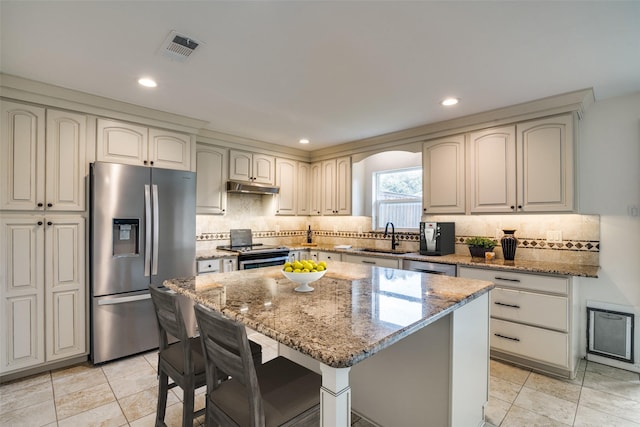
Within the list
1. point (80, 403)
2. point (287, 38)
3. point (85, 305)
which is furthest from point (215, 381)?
point (85, 305)

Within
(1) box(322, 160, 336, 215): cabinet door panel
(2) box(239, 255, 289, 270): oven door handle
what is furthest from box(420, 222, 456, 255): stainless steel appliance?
(2) box(239, 255, 289, 270): oven door handle

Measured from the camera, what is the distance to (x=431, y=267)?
10.8ft

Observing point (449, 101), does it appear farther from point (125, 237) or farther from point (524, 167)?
point (125, 237)

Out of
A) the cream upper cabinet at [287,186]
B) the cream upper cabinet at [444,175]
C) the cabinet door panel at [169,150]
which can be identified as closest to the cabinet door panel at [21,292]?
the cabinet door panel at [169,150]

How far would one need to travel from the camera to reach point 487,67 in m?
2.25

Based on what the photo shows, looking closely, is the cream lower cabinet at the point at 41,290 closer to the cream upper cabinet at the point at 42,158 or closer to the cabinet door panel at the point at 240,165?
the cream upper cabinet at the point at 42,158

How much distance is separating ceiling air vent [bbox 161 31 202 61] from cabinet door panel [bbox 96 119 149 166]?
1.31 metres

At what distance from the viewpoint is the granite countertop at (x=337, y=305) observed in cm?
108

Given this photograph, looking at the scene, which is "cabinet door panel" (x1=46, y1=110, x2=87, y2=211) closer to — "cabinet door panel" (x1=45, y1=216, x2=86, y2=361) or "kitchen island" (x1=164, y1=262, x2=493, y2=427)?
"cabinet door panel" (x1=45, y1=216, x2=86, y2=361)

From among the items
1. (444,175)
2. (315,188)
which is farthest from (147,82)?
(444,175)

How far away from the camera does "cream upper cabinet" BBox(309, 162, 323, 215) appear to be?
5023 millimetres

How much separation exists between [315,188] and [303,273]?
3466mm

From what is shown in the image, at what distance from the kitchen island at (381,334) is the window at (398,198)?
6.97 ft

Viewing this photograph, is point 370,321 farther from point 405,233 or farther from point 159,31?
point 405,233
